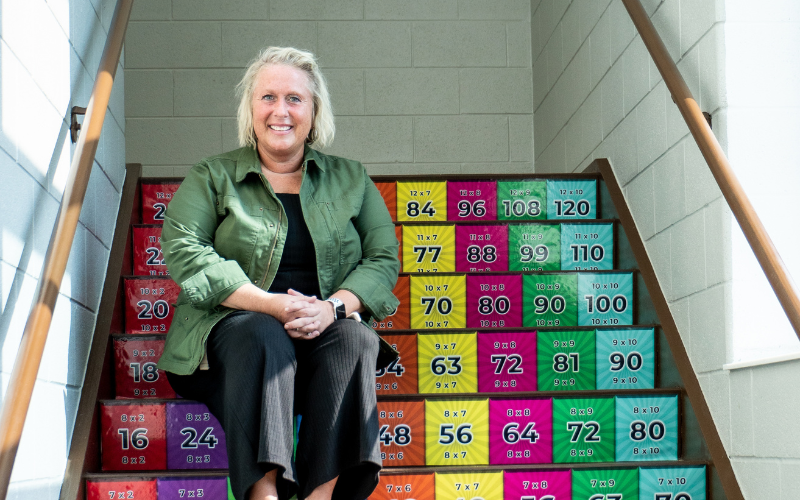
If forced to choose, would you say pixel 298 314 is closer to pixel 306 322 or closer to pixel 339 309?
pixel 306 322

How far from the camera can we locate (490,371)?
2.26 metres

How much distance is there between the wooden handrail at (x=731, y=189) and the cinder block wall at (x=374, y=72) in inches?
68.0

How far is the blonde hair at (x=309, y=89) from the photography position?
2.07 metres

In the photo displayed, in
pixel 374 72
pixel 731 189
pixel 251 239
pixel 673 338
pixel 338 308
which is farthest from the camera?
pixel 374 72

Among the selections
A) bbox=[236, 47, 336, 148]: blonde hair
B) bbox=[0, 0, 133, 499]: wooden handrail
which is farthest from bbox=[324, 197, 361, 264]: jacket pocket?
bbox=[0, 0, 133, 499]: wooden handrail

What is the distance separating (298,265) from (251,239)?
0.12 metres

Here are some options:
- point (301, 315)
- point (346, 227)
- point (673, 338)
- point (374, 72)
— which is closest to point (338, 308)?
point (301, 315)

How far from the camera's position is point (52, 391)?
5.82ft

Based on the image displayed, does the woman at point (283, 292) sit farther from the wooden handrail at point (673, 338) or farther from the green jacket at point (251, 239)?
the wooden handrail at point (673, 338)

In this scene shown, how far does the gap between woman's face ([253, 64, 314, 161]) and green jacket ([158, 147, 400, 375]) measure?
58mm

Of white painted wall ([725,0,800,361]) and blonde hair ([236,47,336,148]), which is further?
blonde hair ([236,47,336,148])

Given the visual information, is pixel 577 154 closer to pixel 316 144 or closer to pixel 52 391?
pixel 316 144

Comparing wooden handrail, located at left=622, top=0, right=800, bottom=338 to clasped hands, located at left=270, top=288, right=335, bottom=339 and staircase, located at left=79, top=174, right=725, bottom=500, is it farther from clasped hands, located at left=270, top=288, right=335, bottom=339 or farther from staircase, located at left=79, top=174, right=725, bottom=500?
clasped hands, located at left=270, top=288, right=335, bottom=339

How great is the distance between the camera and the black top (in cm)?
195
